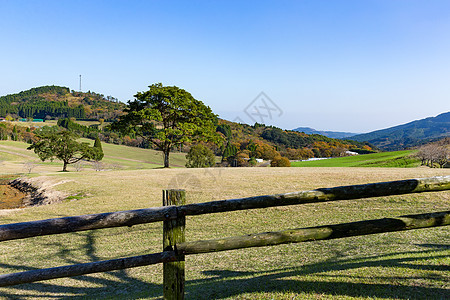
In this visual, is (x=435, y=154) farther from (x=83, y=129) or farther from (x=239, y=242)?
(x=83, y=129)

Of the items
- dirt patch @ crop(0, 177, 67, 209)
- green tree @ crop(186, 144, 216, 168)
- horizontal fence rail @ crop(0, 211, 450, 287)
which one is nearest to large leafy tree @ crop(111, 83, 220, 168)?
dirt patch @ crop(0, 177, 67, 209)

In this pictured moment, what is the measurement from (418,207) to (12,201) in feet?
76.8

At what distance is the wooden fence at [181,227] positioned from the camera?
11.5ft

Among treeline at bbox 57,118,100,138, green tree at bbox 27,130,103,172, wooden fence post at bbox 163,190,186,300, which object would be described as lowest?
wooden fence post at bbox 163,190,186,300

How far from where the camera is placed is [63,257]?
354 inches

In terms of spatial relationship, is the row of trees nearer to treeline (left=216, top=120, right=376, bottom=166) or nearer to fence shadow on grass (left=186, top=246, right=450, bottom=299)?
treeline (left=216, top=120, right=376, bottom=166)

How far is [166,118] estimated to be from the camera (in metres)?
35.3

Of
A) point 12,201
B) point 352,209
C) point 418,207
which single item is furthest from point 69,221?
point 12,201

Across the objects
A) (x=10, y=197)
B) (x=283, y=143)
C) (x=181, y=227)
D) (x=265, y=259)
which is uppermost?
(x=283, y=143)

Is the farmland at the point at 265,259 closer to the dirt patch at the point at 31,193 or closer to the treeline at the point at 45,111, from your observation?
the dirt patch at the point at 31,193

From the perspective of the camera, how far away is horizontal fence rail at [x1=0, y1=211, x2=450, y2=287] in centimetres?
360

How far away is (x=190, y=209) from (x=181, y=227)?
0.28 meters

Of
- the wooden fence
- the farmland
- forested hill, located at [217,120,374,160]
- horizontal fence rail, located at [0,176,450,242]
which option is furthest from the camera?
forested hill, located at [217,120,374,160]

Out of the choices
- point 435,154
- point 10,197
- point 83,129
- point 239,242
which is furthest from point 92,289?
point 83,129
